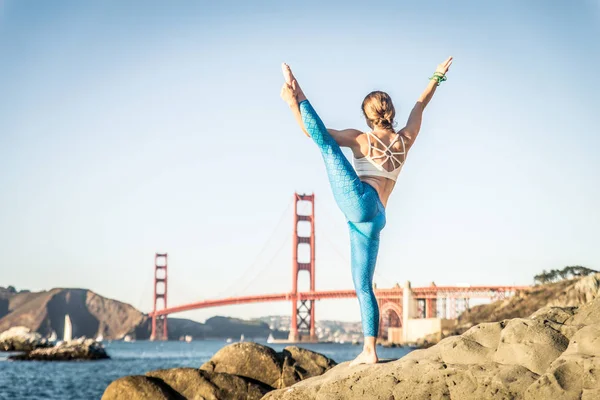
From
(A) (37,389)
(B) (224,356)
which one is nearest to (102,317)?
(A) (37,389)

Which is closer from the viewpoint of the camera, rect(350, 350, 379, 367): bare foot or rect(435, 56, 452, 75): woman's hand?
rect(350, 350, 379, 367): bare foot

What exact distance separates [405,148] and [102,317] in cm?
12296

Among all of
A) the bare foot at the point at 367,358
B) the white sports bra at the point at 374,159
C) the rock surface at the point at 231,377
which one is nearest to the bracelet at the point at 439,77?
the white sports bra at the point at 374,159

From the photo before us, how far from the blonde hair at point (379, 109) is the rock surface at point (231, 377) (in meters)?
3.06

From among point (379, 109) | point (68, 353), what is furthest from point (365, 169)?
point (68, 353)

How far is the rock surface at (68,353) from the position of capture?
4772 cm

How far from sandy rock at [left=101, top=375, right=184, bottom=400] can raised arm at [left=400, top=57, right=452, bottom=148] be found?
11.3 ft

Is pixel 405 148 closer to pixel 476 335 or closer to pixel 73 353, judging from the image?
pixel 476 335

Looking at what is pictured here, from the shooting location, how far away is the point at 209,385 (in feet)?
25.6

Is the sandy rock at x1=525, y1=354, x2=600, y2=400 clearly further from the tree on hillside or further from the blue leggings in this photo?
the tree on hillside

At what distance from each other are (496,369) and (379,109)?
5.16 feet

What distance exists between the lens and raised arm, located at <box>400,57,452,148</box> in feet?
17.9

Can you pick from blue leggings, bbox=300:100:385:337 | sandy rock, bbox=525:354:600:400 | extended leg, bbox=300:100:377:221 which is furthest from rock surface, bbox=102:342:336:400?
sandy rock, bbox=525:354:600:400

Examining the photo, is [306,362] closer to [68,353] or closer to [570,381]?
[570,381]
